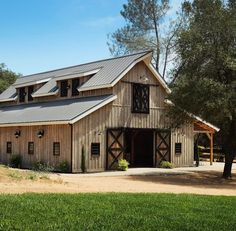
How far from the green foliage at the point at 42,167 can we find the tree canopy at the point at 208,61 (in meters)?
8.00

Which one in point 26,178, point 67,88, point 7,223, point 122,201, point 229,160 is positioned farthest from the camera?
point 67,88

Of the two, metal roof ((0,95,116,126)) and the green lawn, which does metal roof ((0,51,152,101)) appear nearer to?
metal roof ((0,95,116,126))

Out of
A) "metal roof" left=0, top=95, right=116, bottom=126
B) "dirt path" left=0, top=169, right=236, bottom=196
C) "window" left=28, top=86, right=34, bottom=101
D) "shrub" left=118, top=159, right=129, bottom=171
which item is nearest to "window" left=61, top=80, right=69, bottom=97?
"metal roof" left=0, top=95, right=116, bottom=126

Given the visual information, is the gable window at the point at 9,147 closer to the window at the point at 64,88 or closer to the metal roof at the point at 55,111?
the metal roof at the point at 55,111

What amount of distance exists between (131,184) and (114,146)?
8.31 m

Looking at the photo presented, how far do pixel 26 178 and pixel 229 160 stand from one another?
42.8ft

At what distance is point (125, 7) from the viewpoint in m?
56.3

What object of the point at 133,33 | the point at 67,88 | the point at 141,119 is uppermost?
the point at 133,33

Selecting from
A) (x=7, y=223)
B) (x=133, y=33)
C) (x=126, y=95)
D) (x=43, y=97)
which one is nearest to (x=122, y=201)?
(x=7, y=223)

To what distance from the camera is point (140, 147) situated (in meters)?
35.5

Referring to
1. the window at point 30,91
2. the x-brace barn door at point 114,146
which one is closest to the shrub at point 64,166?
the x-brace barn door at point 114,146

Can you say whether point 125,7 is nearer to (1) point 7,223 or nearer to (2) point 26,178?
(2) point 26,178

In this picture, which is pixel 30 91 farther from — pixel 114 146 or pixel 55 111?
pixel 114 146

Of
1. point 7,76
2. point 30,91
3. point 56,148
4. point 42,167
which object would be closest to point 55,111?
point 56,148
